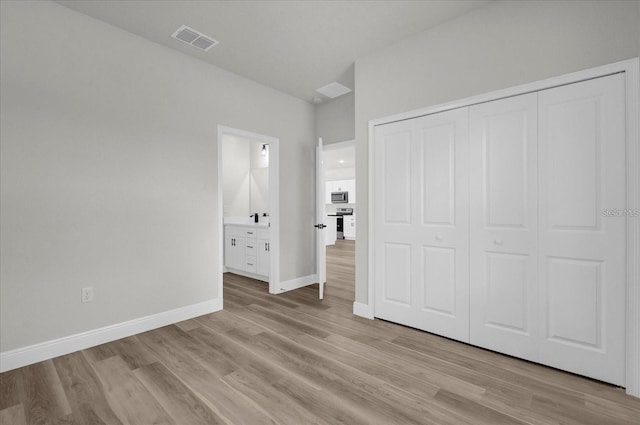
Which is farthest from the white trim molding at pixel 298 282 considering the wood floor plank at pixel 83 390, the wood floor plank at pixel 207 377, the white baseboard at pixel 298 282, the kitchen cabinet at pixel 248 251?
the wood floor plank at pixel 83 390

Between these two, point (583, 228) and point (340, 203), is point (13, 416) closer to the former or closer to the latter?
point (583, 228)

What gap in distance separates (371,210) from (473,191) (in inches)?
40.3

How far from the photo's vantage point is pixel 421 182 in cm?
288

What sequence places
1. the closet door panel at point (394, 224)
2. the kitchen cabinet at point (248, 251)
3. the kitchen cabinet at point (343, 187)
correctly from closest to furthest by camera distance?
the closet door panel at point (394, 224)
the kitchen cabinet at point (248, 251)
the kitchen cabinet at point (343, 187)

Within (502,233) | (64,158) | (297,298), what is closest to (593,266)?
(502,233)

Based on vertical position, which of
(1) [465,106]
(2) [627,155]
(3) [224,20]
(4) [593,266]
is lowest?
(4) [593,266]

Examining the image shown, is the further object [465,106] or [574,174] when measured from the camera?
[465,106]

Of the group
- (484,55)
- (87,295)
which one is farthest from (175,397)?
(484,55)

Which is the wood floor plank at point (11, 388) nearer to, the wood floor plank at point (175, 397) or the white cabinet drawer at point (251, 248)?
the wood floor plank at point (175, 397)

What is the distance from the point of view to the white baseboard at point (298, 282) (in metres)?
4.36

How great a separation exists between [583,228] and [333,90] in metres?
3.30

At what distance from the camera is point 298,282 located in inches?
181

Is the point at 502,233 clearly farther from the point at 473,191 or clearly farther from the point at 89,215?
the point at 89,215

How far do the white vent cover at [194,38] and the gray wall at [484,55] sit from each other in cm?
160
